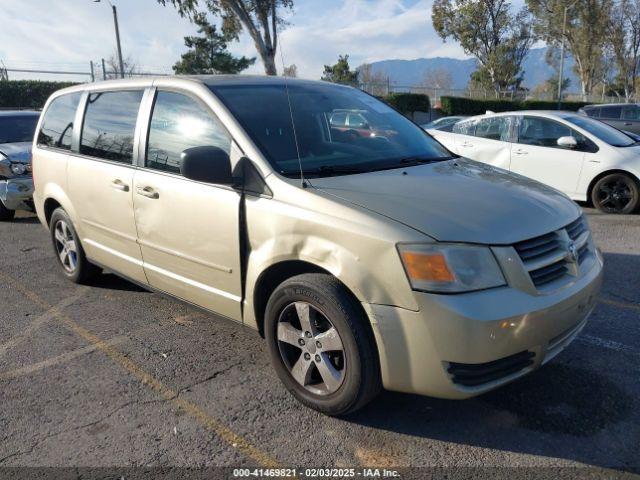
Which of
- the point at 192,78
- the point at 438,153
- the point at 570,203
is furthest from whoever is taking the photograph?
the point at 438,153

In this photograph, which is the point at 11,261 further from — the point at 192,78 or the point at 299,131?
the point at 299,131

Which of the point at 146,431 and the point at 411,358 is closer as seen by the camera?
the point at 411,358

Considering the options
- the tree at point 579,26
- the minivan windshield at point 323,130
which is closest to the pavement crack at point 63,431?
the minivan windshield at point 323,130

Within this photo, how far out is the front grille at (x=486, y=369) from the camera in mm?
2566

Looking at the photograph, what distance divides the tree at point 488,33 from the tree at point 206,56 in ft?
A: 58.6

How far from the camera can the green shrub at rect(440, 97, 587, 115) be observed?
32.2 metres

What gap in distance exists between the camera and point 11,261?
632 cm

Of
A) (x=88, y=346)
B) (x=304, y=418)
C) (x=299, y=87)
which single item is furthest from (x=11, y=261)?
(x=304, y=418)

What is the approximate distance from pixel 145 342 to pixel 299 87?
2.11m

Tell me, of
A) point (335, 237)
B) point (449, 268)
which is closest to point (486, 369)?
point (449, 268)

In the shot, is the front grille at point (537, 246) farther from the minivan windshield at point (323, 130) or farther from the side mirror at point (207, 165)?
the side mirror at point (207, 165)

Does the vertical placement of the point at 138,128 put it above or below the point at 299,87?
below

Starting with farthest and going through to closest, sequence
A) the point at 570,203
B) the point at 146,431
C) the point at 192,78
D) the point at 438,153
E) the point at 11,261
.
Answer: the point at 11,261 → the point at 438,153 → the point at 192,78 → the point at 570,203 → the point at 146,431

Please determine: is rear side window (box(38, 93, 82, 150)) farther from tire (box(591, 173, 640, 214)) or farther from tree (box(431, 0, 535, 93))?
tree (box(431, 0, 535, 93))
